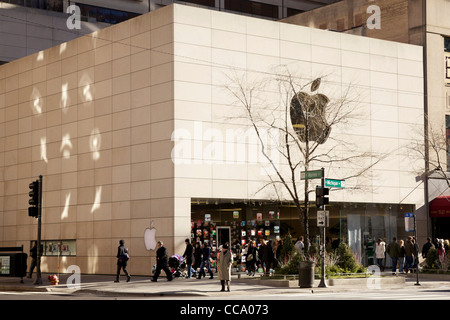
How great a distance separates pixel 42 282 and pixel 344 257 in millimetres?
13053

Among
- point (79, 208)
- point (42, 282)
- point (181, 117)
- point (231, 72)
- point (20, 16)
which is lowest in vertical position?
point (42, 282)

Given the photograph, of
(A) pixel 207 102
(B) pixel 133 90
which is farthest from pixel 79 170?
(A) pixel 207 102

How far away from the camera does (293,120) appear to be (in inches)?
1732

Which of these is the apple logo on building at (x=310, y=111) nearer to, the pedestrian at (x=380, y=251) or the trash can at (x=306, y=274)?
the pedestrian at (x=380, y=251)

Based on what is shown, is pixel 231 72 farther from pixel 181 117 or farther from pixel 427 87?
pixel 427 87

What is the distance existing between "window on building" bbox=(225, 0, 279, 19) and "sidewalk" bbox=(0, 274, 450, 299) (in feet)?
150

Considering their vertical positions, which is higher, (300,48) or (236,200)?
(300,48)

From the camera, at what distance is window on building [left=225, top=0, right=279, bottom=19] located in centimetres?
7844

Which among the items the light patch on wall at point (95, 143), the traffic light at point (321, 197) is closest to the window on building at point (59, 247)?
the light patch on wall at point (95, 143)

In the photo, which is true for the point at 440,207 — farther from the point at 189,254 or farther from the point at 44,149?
the point at 44,149

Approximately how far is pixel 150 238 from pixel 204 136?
560 cm

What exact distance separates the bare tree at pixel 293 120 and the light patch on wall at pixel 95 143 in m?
7.84

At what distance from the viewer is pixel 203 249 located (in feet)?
121

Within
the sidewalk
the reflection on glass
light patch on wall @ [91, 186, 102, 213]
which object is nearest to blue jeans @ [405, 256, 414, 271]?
the sidewalk
